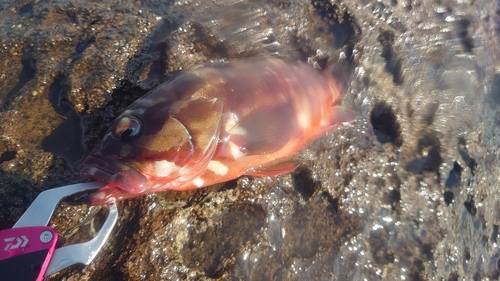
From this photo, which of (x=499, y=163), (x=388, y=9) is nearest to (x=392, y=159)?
(x=499, y=163)

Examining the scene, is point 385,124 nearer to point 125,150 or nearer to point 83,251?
point 125,150

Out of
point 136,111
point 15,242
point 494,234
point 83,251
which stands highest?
point 136,111

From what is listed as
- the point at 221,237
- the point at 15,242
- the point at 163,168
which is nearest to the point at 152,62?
the point at 163,168

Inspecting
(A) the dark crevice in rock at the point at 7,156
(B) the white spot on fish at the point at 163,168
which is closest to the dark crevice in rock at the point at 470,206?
(B) the white spot on fish at the point at 163,168

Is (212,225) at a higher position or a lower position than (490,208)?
higher

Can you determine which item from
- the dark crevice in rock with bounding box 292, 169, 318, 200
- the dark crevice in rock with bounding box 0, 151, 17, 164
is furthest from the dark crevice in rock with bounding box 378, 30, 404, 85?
the dark crevice in rock with bounding box 0, 151, 17, 164

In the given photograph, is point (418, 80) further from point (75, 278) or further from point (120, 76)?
point (75, 278)
